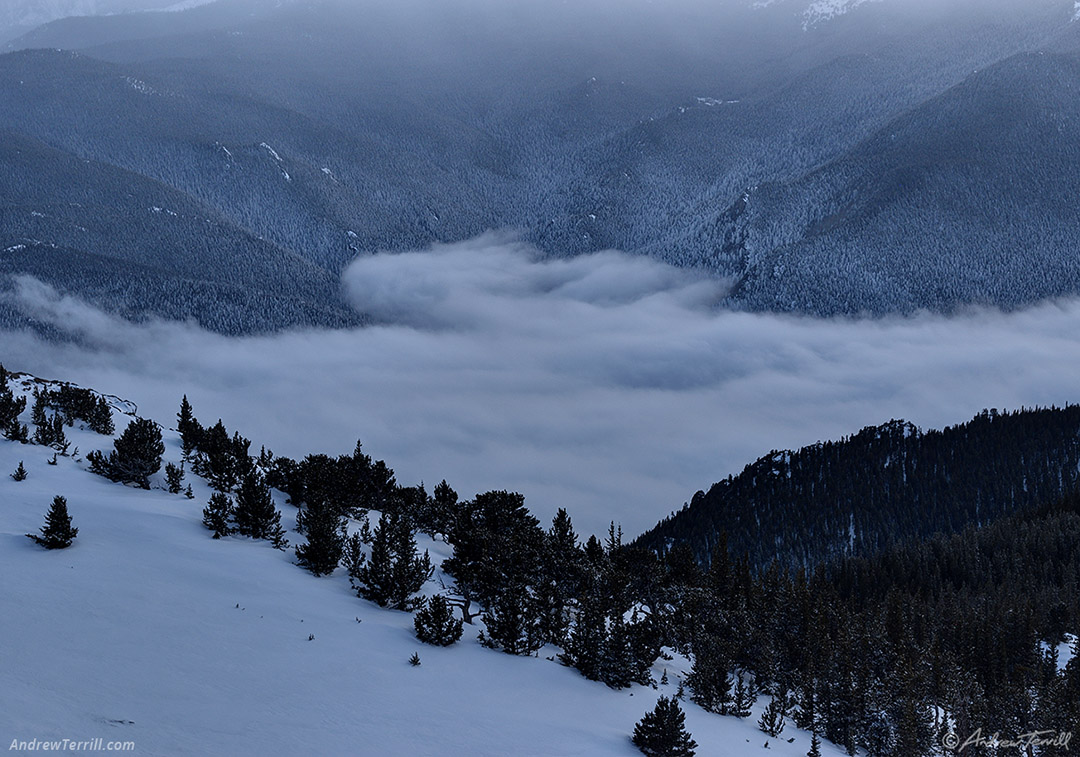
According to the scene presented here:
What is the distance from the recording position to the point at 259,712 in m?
17.6

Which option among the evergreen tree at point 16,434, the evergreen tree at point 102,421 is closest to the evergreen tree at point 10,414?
the evergreen tree at point 16,434

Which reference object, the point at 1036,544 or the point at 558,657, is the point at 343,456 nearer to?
the point at 558,657

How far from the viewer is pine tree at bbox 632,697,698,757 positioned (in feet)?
64.2

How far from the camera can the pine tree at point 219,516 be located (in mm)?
28094

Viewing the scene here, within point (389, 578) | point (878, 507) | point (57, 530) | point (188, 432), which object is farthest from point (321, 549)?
point (878, 507)

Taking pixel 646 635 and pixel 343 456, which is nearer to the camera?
pixel 646 635

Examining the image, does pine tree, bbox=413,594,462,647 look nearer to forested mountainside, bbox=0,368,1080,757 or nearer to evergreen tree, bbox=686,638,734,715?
forested mountainside, bbox=0,368,1080,757

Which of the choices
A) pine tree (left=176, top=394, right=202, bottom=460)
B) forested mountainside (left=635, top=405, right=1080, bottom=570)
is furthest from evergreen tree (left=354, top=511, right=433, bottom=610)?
forested mountainside (left=635, top=405, right=1080, bottom=570)

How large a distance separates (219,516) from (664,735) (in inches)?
626

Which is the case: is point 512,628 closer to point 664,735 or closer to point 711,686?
Answer: point 664,735

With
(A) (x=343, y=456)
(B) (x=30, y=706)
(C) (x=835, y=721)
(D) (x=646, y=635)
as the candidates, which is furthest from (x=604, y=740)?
(A) (x=343, y=456)

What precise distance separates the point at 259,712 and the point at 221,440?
22.6 metres

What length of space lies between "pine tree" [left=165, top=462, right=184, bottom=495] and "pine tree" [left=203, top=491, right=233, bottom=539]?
3.14 metres

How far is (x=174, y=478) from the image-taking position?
32250 millimetres
